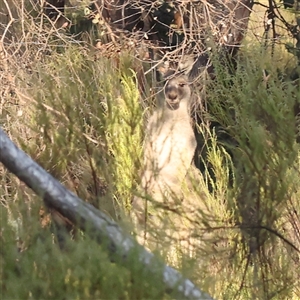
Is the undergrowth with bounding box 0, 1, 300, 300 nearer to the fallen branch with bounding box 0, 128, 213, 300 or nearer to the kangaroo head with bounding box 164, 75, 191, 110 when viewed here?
the fallen branch with bounding box 0, 128, 213, 300

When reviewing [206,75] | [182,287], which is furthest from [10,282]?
[206,75]

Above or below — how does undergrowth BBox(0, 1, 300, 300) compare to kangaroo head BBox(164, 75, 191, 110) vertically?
below

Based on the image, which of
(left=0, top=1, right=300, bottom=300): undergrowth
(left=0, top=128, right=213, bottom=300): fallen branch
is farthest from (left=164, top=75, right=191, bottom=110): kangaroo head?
(left=0, top=128, right=213, bottom=300): fallen branch

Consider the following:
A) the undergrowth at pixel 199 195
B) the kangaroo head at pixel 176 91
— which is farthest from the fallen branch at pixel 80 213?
the kangaroo head at pixel 176 91

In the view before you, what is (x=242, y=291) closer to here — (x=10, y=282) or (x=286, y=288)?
(x=286, y=288)

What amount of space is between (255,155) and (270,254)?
1.37ft

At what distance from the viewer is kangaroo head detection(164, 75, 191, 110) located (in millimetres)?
3924

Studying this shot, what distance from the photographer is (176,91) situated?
396cm

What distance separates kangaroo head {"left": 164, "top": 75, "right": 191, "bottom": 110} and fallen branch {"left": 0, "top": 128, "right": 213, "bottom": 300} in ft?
7.65

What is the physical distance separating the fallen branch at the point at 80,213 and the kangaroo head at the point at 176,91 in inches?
91.8

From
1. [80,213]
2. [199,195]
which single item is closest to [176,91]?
[199,195]

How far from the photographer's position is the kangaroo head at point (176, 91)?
3.92m

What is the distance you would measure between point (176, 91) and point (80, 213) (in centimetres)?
244

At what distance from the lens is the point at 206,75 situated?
393 cm
